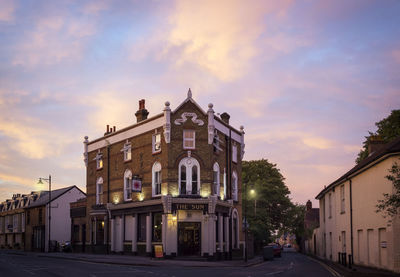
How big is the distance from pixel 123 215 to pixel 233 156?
1160 centimetres

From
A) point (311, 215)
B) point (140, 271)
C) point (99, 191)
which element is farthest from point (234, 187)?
point (311, 215)

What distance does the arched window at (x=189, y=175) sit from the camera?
4050cm

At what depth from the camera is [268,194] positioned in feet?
236

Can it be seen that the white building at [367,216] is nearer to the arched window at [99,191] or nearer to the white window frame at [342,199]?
the white window frame at [342,199]

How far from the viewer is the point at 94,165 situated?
52469 mm

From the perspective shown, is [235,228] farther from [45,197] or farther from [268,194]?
[45,197]

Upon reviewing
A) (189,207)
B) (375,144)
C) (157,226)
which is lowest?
(157,226)

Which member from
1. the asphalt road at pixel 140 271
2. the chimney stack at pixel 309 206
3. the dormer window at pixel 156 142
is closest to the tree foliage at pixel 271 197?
the dormer window at pixel 156 142

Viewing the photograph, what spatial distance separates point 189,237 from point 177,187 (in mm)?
4182

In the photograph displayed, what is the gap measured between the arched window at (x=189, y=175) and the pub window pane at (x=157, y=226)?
3.08 m

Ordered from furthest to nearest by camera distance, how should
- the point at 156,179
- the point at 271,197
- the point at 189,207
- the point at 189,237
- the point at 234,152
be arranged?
the point at 271,197 < the point at 234,152 < the point at 156,179 < the point at 189,237 < the point at 189,207

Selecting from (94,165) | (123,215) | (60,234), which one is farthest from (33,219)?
(123,215)

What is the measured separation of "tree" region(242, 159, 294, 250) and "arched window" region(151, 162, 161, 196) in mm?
27519

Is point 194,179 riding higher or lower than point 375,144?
lower
